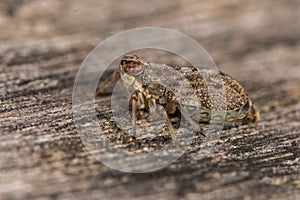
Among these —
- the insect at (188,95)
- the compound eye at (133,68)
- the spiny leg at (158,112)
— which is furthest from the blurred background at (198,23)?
the spiny leg at (158,112)

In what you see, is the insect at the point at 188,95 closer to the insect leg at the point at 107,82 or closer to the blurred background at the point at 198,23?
the insect leg at the point at 107,82

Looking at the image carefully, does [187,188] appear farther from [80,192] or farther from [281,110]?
[281,110]

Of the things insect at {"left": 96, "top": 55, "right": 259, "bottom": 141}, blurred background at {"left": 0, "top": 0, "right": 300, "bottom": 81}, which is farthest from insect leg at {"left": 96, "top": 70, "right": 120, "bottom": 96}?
blurred background at {"left": 0, "top": 0, "right": 300, "bottom": 81}

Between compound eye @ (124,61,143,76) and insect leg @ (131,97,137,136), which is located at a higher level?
compound eye @ (124,61,143,76)

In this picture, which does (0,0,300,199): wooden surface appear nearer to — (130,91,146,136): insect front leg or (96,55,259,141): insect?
(96,55,259,141): insect

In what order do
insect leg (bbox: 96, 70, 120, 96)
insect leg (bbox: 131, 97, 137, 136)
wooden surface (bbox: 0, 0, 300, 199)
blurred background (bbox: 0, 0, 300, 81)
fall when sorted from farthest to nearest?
blurred background (bbox: 0, 0, 300, 81) < insect leg (bbox: 96, 70, 120, 96) < insect leg (bbox: 131, 97, 137, 136) < wooden surface (bbox: 0, 0, 300, 199)

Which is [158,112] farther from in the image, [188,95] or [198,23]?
[198,23]

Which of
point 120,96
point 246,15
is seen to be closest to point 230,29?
point 246,15
